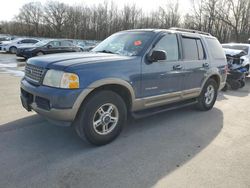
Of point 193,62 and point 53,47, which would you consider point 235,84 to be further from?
point 53,47

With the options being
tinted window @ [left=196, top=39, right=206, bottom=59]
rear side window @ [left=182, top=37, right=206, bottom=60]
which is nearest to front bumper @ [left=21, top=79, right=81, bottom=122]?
rear side window @ [left=182, top=37, right=206, bottom=60]

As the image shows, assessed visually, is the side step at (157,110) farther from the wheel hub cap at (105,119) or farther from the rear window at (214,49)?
the rear window at (214,49)

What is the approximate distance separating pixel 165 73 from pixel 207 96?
2.12 m

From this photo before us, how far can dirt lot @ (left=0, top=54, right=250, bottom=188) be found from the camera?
286 cm

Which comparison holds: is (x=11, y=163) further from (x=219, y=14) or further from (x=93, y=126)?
(x=219, y=14)

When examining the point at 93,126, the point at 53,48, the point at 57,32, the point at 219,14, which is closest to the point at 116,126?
the point at 93,126

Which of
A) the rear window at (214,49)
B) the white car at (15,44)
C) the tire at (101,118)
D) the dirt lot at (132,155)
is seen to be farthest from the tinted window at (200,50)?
the white car at (15,44)

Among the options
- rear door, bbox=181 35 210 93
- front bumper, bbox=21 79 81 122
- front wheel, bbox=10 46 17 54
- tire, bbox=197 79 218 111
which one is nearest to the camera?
front bumper, bbox=21 79 81 122

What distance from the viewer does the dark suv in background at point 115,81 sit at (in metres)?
3.29

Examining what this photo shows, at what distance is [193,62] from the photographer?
5.12 metres

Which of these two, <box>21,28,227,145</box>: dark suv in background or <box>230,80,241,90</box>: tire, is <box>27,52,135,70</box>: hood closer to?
<box>21,28,227,145</box>: dark suv in background

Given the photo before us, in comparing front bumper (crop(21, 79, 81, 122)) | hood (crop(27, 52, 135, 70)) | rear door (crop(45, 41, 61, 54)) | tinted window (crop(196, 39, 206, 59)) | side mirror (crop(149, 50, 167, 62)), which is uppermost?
rear door (crop(45, 41, 61, 54))

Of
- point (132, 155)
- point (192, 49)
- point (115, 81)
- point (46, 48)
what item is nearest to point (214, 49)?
point (192, 49)

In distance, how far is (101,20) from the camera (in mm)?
51844
